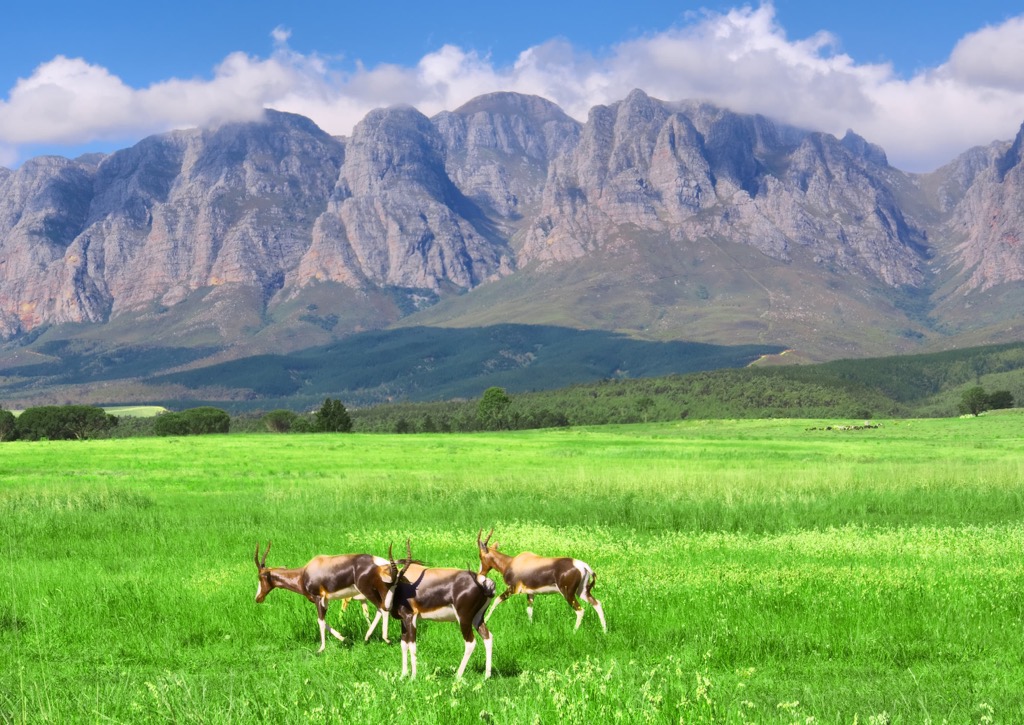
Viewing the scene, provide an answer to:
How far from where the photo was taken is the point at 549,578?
54.0ft

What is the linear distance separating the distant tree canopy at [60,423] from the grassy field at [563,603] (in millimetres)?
105466

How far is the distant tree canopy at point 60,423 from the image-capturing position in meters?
141

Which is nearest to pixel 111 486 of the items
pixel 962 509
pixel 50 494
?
pixel 50 494

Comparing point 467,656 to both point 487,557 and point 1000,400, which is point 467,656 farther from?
point 1000,400

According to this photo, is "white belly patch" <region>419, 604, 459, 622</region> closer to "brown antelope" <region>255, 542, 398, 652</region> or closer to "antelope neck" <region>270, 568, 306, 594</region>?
"brown antelope" <region>255, 542, 398, 652</region>

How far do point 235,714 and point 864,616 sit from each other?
462 inches

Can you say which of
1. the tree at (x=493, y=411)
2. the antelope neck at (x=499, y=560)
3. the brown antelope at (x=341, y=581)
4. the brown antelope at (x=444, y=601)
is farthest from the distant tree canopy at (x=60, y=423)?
the brown antelope at (x=444, y=601)

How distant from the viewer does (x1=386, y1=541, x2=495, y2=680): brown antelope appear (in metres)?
13.2

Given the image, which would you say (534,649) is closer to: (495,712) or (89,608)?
(495,712)

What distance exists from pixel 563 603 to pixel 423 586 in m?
5.91

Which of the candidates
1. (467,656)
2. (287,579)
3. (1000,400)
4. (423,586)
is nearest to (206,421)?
(1000,400)

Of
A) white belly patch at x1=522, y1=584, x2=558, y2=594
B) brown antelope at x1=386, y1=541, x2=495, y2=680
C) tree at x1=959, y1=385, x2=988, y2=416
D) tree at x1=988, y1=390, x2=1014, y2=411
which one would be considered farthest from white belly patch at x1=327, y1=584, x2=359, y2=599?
tree at x1=988, y1=390, x2=1014, y2=411

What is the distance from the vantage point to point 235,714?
10562mm

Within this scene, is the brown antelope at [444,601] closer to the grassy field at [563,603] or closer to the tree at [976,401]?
the grassy field at [563,603]
